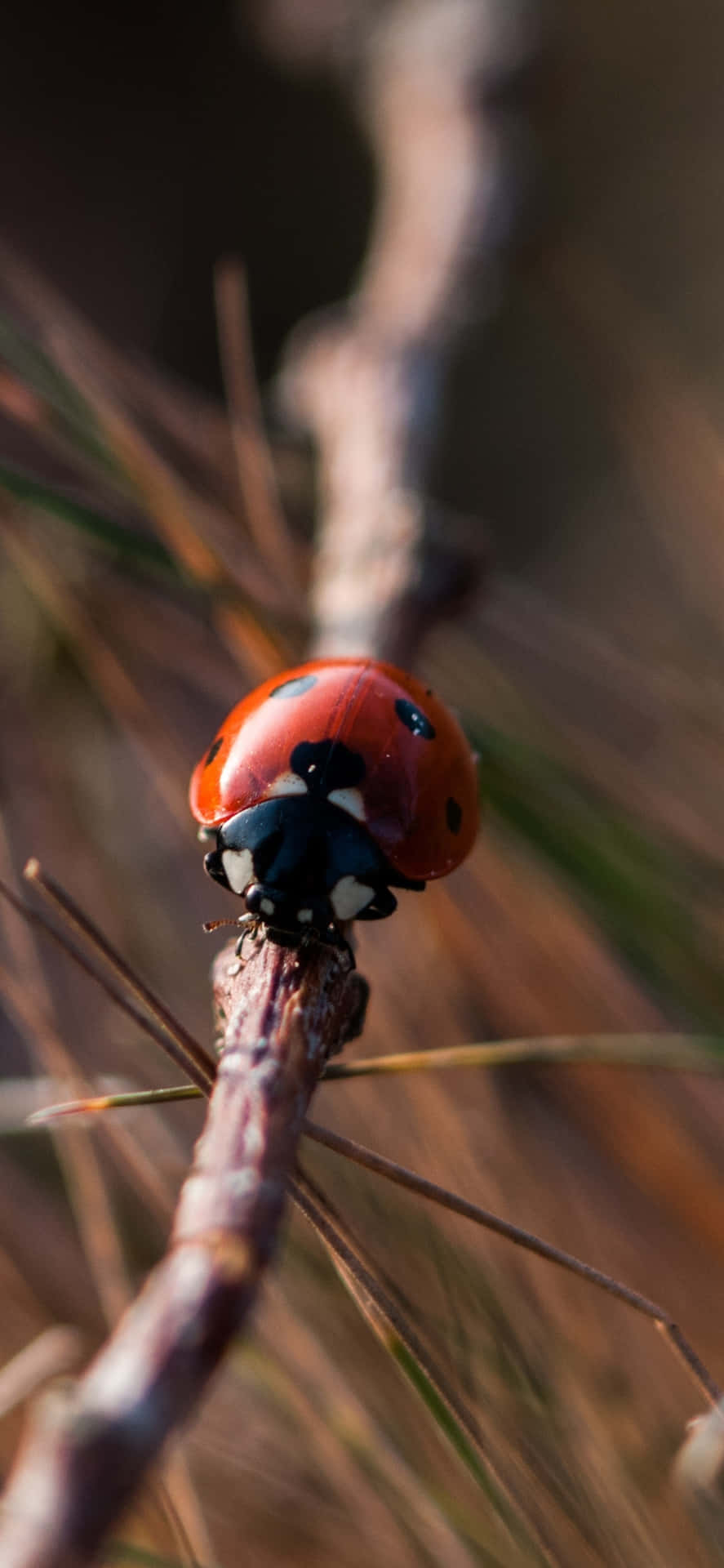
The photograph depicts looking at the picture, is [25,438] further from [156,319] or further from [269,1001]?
[269,1001]

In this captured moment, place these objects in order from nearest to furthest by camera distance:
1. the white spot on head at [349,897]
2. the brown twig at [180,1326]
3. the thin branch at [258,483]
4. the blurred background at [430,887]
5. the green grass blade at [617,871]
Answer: the brown twig at [180,1326] → the white spot on head at [349,897] → the blurred background at [430,887] → the green grass blade at [617,871] → the thin branch at [258,483]

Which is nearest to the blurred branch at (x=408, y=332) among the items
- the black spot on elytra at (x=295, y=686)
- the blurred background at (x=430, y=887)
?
the blurred background at (x=430, y=887)

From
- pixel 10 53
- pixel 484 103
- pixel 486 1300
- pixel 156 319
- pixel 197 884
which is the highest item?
pixel 10 53

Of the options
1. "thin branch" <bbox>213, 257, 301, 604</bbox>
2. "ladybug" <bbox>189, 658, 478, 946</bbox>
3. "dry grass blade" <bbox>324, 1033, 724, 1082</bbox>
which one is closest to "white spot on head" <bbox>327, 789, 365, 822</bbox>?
"ladybug" <bbox>189, 658, 478, 946</bbox>

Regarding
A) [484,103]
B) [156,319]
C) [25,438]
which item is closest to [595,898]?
[484,103]

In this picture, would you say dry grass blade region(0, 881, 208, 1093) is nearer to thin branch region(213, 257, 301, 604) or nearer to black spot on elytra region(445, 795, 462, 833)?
black spot on elytra region(445, 795, 462, 833)

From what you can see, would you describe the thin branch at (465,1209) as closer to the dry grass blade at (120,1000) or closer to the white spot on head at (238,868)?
the dry grass blade at (120,1000)
